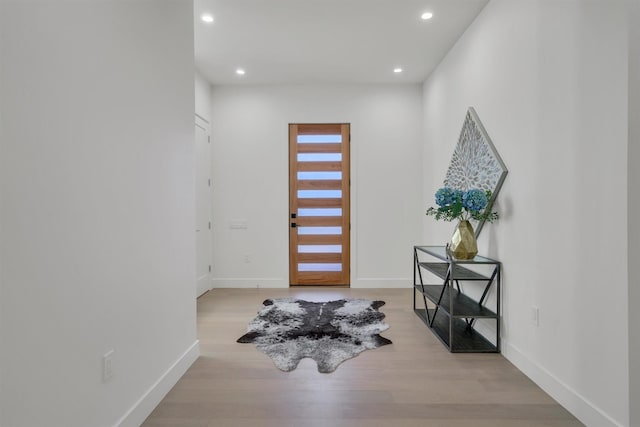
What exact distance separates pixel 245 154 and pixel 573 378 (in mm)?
4182

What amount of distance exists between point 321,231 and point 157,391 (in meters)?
3.11

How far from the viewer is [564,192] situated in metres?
1.93

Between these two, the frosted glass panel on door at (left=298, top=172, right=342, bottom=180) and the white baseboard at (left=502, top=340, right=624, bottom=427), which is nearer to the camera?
the white baseboard at (left=502, top=340, right=624, bottom=427)

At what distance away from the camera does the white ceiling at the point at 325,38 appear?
9.53 ft

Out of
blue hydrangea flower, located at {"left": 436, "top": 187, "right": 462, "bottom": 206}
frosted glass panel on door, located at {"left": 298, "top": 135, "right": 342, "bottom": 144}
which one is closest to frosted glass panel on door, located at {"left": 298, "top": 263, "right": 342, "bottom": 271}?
frosted glass panel on door, located at {"left": 298, "top": 135, "right": 342, "bottom": 144}

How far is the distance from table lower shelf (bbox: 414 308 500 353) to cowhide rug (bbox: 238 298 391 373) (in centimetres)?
47

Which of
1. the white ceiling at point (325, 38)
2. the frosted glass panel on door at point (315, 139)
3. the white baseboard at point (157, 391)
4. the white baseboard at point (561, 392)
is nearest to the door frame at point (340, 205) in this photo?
the frosted glass panel on door at point (315, 139)

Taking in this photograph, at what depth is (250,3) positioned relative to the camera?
112 inches

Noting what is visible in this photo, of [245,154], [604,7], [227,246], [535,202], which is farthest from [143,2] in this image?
[227,246]

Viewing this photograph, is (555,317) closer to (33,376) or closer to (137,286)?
(137,286)

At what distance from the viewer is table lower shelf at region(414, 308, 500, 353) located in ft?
8.67

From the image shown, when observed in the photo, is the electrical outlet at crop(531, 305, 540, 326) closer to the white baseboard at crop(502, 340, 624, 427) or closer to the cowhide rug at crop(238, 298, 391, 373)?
the white baseboard at crop(502, 340, 624, 427)

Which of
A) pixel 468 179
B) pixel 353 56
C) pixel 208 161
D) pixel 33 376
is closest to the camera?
pixel 33 376

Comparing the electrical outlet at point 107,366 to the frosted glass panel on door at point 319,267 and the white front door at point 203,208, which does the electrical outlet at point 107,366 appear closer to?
the white front door at point 203,208
